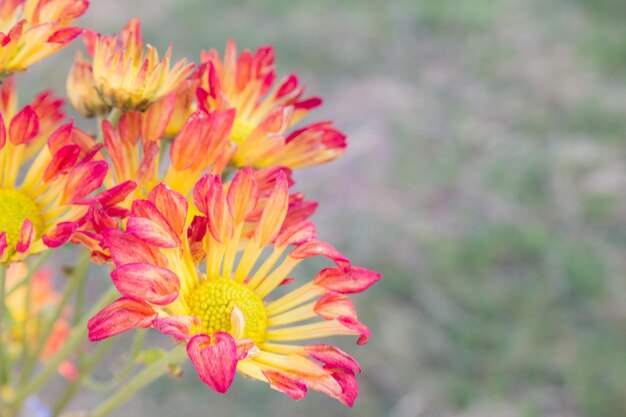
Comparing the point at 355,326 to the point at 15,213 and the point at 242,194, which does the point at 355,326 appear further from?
the point at 15,213

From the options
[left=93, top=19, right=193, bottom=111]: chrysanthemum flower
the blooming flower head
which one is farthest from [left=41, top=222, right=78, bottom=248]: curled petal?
[left=93, top=19, right=193, bottom=111]: chrysanthemum flower

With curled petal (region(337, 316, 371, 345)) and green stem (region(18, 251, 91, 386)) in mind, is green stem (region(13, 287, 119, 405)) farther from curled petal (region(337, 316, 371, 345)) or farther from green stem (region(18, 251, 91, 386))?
curled petal (region(337, 316, 371, 345))

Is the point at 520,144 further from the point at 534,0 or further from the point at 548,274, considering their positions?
the point at 534,0

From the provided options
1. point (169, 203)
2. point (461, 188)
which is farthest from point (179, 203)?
point (461, 188)

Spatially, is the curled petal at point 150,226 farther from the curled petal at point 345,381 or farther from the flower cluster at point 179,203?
the curled petal at point 345,381

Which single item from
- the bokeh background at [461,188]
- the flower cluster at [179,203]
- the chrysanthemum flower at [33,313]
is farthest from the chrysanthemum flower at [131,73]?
the bokeh background at [461,188]

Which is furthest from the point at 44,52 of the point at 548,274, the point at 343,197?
the point at 343,197
